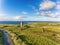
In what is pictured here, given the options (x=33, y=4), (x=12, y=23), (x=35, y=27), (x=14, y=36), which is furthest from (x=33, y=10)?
(x=14, y=36)

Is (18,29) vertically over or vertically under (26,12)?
under

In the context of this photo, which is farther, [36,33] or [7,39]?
[7,39]

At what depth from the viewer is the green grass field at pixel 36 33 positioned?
1819 millimetres

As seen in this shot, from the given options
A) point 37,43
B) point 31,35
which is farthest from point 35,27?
point 37,43

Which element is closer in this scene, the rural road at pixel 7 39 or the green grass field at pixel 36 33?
the green grass field at pixel 36 33

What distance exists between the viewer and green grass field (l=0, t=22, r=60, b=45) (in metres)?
1.82

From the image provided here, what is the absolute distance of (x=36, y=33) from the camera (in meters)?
1.94

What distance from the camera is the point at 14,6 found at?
2027 mm

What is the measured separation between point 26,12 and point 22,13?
68mm

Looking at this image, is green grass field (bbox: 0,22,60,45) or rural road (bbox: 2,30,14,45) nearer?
green grass field (bbox: 0,22,60,45)

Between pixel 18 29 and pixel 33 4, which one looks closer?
pixel 33 4

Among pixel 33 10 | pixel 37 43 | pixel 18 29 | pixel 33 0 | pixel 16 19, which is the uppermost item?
pixel 33 0

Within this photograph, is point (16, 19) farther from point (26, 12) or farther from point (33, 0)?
point (33, 0)

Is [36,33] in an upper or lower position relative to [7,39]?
upper
